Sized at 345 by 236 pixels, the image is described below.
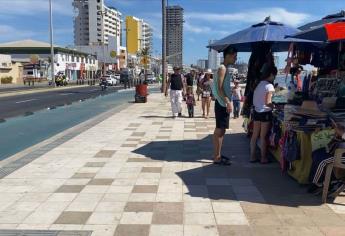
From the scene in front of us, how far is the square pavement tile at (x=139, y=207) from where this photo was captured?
524 cm

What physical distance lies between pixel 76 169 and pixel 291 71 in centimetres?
495

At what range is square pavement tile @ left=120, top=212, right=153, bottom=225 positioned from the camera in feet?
15.9

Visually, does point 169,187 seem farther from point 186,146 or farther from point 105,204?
point 186,146

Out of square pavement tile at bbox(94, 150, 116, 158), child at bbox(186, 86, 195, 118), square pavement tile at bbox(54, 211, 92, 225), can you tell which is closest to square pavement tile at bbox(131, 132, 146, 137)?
square pavement tile at bbox(94, 150, 116, 158)

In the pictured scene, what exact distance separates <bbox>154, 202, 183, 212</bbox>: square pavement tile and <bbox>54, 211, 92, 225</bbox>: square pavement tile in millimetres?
783

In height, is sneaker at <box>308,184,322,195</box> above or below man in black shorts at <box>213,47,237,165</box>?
below

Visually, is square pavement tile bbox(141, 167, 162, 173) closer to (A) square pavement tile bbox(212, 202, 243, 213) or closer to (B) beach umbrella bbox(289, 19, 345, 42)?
(A) square pavement tile bbox(212, 202, 243, 213)

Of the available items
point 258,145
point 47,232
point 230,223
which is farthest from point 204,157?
point 47,232

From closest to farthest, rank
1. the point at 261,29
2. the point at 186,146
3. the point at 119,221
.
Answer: the point at 119,221, the point at 261,29, the point at 186,146

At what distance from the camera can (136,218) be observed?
497 cm

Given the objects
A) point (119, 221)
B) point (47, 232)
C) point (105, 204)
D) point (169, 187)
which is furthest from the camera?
point (169, 187)

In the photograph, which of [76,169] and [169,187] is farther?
[76,169]

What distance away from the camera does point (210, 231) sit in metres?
4.59

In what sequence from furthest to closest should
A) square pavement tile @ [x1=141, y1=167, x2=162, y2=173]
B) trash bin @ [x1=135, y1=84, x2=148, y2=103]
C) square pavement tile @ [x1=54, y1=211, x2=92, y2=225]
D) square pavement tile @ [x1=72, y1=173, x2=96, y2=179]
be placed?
trash bin @ [x1=135, y1=84, x2=148, y2=103] < square pavement tile @ [x1=141, y1=167, x2=162, y2=173] < square pavement tile @ [x1=72, y1=173, x2=96, y2=179] < square pavement tile @ [x1=54, y1=211, x2=92, y2=225]
